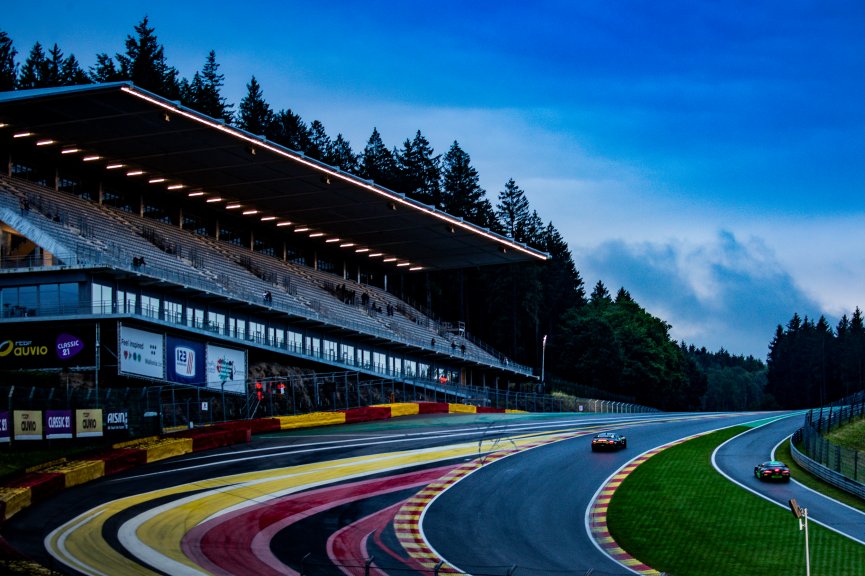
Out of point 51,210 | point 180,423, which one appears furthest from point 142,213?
point 180,423

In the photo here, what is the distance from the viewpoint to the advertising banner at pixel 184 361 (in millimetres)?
61344

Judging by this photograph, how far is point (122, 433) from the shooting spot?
44781mm

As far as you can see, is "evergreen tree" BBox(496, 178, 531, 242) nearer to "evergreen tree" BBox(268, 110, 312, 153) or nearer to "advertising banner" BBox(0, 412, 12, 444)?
"evergreen tree" BBox(268, 110, 312, 153)

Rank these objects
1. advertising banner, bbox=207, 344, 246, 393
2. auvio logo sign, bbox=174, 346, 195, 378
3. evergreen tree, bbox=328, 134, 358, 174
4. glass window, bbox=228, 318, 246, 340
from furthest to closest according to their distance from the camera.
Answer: evergreen tree, bbox=328, 134, 358, 174 → glass window, bbox=228, 318, 246, 340 → advertising banner, bbox=207, 344, 246, 393 → auvio logo sign, bbox=174, 346, 195, 378

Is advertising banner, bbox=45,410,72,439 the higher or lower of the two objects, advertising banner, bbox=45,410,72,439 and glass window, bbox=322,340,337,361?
the lower

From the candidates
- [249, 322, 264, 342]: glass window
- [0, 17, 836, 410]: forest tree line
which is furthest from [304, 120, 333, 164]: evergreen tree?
[249, 322, 264, 342]: glass window

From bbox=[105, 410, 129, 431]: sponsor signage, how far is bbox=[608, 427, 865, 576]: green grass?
64.7 feet

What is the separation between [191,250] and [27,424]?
34.5m

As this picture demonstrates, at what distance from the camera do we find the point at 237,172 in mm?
72188

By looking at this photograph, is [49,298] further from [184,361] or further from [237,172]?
[237,172]

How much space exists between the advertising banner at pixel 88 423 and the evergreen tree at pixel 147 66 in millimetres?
59333

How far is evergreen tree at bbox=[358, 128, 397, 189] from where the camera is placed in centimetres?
12225

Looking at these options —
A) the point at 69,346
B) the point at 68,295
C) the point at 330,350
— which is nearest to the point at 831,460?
the point at 69,346

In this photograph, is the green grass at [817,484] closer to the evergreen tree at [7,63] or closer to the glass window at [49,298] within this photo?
the glass window at [49,298]
